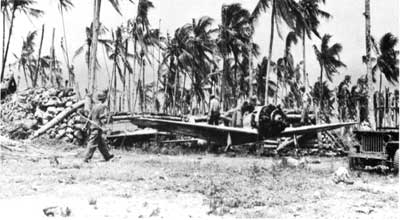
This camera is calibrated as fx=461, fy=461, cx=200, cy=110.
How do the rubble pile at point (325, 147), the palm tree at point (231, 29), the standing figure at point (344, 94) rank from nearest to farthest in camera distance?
the rubble pile at point (325, 147) < the palm tree at point (231, 29) < the standing figure at point (344, 94)

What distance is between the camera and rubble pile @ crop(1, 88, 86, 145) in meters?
16.9

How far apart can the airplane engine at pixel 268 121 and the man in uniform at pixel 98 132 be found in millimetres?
5459

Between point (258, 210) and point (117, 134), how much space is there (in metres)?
11.5

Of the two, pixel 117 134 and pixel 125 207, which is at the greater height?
pixel 117 134

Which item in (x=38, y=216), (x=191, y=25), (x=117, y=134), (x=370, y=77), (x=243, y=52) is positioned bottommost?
(x=38, y=216)

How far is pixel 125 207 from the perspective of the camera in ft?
19.6

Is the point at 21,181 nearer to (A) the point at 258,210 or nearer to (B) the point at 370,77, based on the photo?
(A) the point at 258,210

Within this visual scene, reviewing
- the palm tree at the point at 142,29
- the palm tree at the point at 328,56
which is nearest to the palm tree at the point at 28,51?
the palm tree at the point at 142,29

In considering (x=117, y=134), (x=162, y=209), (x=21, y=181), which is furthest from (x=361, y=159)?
(x=117, y=134)

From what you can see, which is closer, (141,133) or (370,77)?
(141,133)

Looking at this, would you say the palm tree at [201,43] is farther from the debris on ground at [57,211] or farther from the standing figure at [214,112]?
the debris on ground at [57,211]

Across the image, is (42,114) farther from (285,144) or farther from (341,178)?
(341,178)

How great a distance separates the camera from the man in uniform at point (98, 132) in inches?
436

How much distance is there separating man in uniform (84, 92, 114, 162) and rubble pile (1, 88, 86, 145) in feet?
17.6
